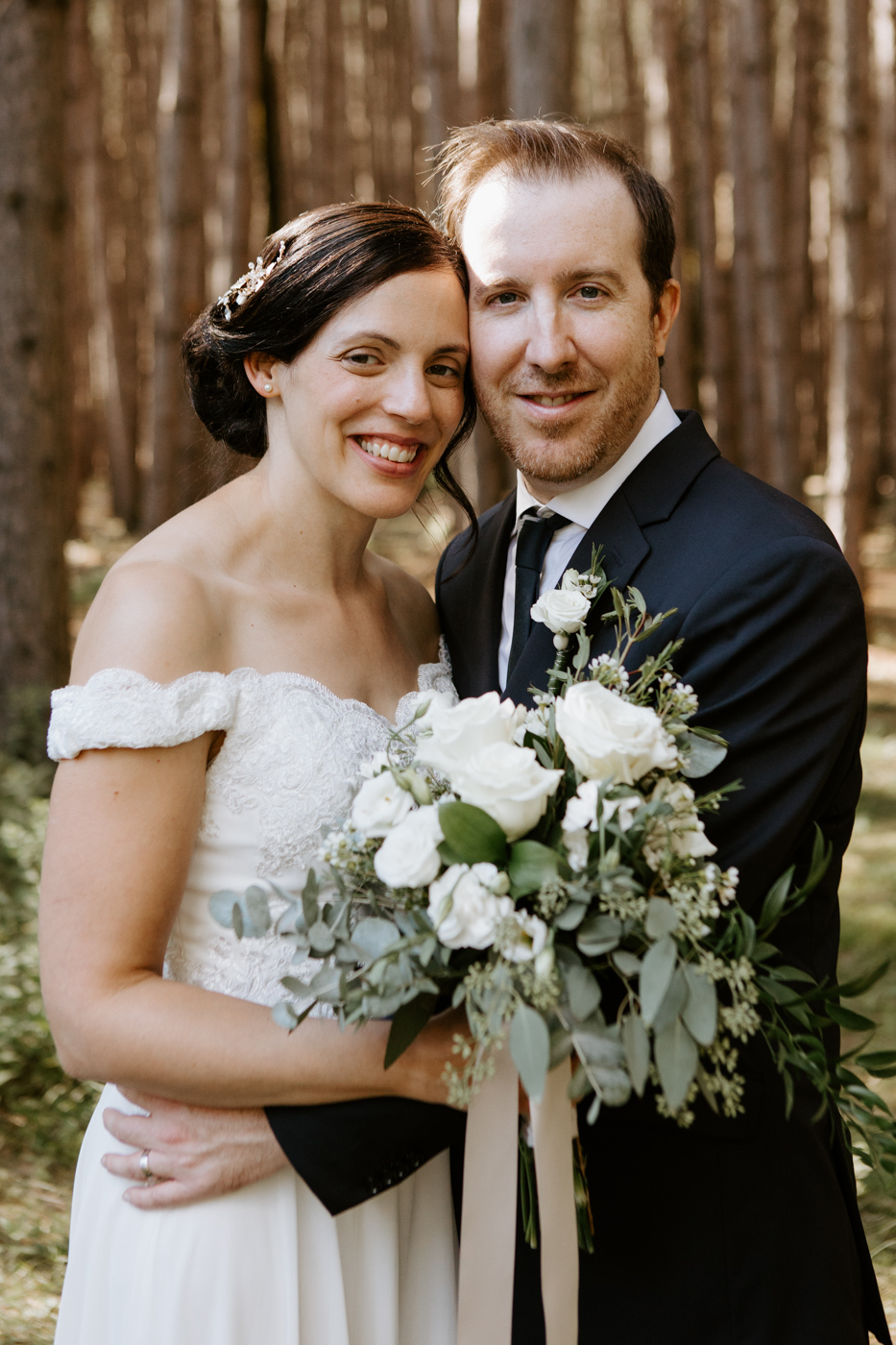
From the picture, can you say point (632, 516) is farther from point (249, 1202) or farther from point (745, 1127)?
point (249, 1202)

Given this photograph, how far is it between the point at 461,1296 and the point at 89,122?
1522 cm

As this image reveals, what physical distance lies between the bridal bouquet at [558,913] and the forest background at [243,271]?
130cm

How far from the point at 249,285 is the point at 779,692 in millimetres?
1259

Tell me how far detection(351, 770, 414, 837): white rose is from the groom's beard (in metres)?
1.08

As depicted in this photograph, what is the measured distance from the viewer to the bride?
5.91 ft

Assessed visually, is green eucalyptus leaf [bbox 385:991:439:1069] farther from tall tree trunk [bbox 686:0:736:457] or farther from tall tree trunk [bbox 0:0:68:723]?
tall tree trunk [bbox 686:0:736:457]

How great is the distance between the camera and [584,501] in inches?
96.3

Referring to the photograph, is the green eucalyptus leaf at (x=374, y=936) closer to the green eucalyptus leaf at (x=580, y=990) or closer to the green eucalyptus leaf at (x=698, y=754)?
the green eucalyptus leaf at (x=580, y=990)

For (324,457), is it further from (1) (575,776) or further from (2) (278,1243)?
(2) (278,1243)

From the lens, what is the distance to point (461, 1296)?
1.72 m

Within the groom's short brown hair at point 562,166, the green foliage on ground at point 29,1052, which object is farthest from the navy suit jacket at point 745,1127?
the green foliage on ground at point 29,1052

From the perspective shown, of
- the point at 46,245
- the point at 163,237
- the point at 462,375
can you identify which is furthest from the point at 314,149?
the point at 462,375

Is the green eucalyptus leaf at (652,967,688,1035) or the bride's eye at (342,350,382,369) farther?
the bride's eye at (342,350,382,369)

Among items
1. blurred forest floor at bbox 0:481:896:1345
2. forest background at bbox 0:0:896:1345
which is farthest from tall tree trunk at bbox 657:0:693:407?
blurred forest floor at bbox 0:481:896:1345
